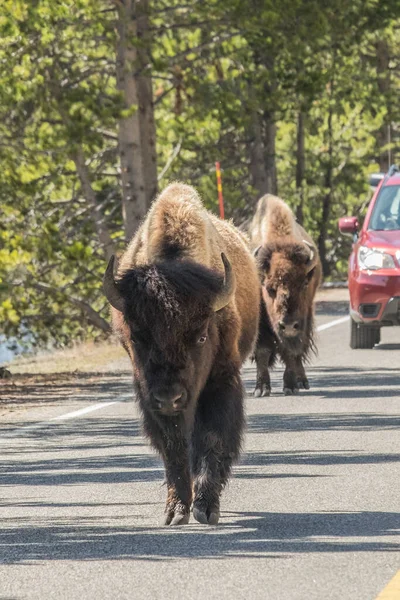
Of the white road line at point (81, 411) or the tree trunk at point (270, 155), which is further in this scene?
the tree trunk at point (270, 155)

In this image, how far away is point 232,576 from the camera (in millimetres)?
6742

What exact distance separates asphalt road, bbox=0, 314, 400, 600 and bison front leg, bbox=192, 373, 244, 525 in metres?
0.18

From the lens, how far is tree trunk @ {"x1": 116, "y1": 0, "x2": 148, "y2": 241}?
2469cm

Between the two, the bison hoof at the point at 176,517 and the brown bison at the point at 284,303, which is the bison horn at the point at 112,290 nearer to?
the bison hoof at the point at 176,517

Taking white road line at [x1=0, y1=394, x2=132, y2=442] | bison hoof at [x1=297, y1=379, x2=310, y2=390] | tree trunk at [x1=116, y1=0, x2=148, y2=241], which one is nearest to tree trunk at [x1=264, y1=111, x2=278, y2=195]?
tree trunk at [x1=116, y1=0, x2=148, y2=241]

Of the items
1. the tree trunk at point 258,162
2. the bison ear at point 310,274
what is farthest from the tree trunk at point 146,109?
the bison ear at point 310,274

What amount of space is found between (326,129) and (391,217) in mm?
26528

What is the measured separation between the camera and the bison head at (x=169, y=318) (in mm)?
7930

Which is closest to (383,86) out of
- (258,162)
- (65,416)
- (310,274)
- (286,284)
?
(258,162)

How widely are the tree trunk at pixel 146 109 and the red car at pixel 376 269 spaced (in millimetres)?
7453

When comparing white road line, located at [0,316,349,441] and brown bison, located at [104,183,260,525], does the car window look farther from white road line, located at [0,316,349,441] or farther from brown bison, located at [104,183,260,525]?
brown bison, located at [104,183,260,525]

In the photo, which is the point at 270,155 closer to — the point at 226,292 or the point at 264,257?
the point at 264,257

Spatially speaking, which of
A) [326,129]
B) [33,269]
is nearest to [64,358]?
[33,269]

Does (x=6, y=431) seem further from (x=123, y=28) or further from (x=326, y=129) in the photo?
(x=326, y=129)
